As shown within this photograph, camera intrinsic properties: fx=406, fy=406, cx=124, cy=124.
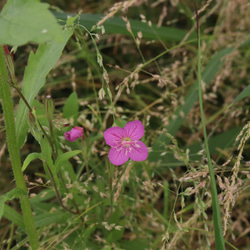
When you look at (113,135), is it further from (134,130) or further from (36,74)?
(36,74)

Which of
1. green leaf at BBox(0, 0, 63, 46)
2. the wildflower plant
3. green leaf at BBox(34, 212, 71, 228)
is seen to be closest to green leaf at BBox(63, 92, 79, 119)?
the wildflower plant

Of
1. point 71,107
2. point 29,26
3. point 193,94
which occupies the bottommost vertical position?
point 193,94

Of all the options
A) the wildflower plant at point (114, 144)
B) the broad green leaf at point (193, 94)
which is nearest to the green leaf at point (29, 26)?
the wildflower plant at point (114, 144)

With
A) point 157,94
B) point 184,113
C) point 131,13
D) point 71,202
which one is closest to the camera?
point 71,202

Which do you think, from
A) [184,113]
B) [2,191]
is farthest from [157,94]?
[2,191]

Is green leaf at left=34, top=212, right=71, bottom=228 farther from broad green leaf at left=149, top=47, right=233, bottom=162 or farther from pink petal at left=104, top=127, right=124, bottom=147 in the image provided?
broad green leaf at left=149, top=47, right=233, bottom=162

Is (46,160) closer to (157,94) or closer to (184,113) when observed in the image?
(184,113)

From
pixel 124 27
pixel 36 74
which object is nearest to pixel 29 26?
pixel 36 74
